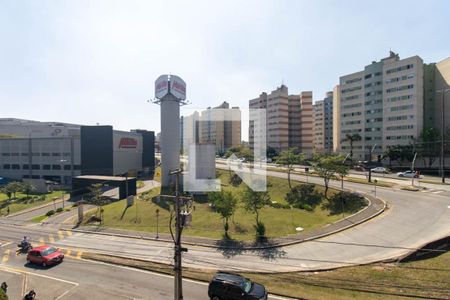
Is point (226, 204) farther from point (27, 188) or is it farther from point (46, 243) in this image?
point (27, 188)

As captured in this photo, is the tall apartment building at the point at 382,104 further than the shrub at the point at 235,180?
Yes

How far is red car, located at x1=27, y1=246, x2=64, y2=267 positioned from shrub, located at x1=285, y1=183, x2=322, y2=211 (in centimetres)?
2862

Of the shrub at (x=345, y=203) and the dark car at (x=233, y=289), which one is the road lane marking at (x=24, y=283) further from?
the shrub at (x=345, y=203)

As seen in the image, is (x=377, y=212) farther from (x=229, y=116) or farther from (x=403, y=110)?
(x=403, y=110)

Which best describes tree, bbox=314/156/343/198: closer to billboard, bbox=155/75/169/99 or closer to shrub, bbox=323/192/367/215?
shrub, bbox=323/192/367/215

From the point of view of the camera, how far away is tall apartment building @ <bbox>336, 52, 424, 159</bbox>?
239 ft

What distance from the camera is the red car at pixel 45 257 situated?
20859mm

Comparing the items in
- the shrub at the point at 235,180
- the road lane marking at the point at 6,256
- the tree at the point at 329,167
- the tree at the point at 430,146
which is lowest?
the road lane marking at the point at 6,256

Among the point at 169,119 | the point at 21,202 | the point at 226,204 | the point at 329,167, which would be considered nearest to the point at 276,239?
the point at 226,204

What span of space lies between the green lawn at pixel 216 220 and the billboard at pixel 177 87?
888 inches

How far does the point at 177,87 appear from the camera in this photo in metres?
53.6

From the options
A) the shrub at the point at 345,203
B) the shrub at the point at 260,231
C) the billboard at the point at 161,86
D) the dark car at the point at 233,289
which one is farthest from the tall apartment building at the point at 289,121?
the dark car at the point at 233,289

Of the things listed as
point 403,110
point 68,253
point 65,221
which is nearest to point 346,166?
point 68,253

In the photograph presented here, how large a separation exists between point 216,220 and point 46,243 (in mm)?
18262
